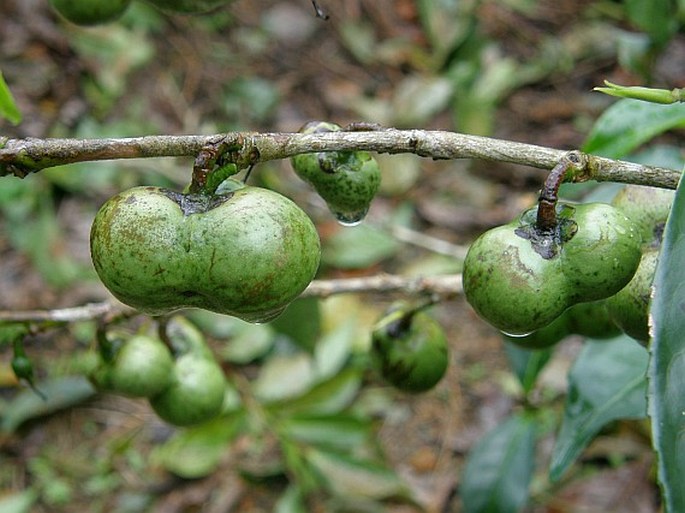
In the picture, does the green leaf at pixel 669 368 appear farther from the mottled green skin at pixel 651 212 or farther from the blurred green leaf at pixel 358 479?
the blurred green leaf at pixel 358 479

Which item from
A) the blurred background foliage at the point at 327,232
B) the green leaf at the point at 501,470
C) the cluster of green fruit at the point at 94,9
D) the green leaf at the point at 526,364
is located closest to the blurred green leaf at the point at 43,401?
the blurred background foliage at the point at 327,232

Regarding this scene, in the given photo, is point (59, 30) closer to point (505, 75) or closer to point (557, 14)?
point (505, 75)

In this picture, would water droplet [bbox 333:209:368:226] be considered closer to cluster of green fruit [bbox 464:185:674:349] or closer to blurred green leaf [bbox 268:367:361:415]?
cluster of green fruit [bbox 464:185:674:349]

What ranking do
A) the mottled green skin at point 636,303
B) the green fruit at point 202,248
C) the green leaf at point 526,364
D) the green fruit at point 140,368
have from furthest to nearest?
the green leaf at point 526,364 → the green fruit at point 140,368 → the mottled green skin at point 636,303 → the green fruit at point 202,248

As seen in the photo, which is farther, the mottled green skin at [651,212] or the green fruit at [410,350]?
the green fruit at [410,350]

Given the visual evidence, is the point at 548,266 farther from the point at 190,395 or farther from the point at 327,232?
the point at 327,232

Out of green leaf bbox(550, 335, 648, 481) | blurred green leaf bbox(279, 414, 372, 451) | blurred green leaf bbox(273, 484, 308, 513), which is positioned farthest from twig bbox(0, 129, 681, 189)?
blurred green leaf bbox(273, 484, 308, 513)
